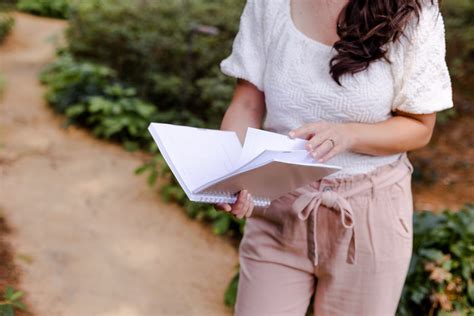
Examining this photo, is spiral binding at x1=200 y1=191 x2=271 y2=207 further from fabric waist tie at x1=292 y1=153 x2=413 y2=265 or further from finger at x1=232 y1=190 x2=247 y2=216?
fabric waist tie at x1=292 y1=153 x2=413 y2=265

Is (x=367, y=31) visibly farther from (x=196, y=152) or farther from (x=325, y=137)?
(x=196, y=152)

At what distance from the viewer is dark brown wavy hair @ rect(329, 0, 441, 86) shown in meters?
1.59

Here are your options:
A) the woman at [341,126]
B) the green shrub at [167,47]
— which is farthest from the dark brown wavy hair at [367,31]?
the green shrub at [167,47]

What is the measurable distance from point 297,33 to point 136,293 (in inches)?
98.3

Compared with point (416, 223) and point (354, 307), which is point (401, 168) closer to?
point (354, 307)

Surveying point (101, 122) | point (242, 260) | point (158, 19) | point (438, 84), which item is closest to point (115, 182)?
point (101, 122)

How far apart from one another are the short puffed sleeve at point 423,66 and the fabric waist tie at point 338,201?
0.22m

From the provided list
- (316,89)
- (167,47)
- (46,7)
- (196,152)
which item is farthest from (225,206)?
(46,7)

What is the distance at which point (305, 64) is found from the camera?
1.70m

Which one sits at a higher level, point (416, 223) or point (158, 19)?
point (416, 223)

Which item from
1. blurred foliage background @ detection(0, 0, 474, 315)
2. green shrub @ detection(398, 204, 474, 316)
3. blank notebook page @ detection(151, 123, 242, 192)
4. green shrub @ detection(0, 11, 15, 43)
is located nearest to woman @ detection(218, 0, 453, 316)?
blank notebook page @ detection(151, 123, 242, 192)

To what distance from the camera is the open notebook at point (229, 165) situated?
1413 millimetres

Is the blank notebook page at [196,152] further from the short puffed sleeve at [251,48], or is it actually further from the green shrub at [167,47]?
the green shrub at [167,47]

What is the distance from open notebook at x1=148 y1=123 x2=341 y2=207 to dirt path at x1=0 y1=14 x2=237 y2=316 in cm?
225
